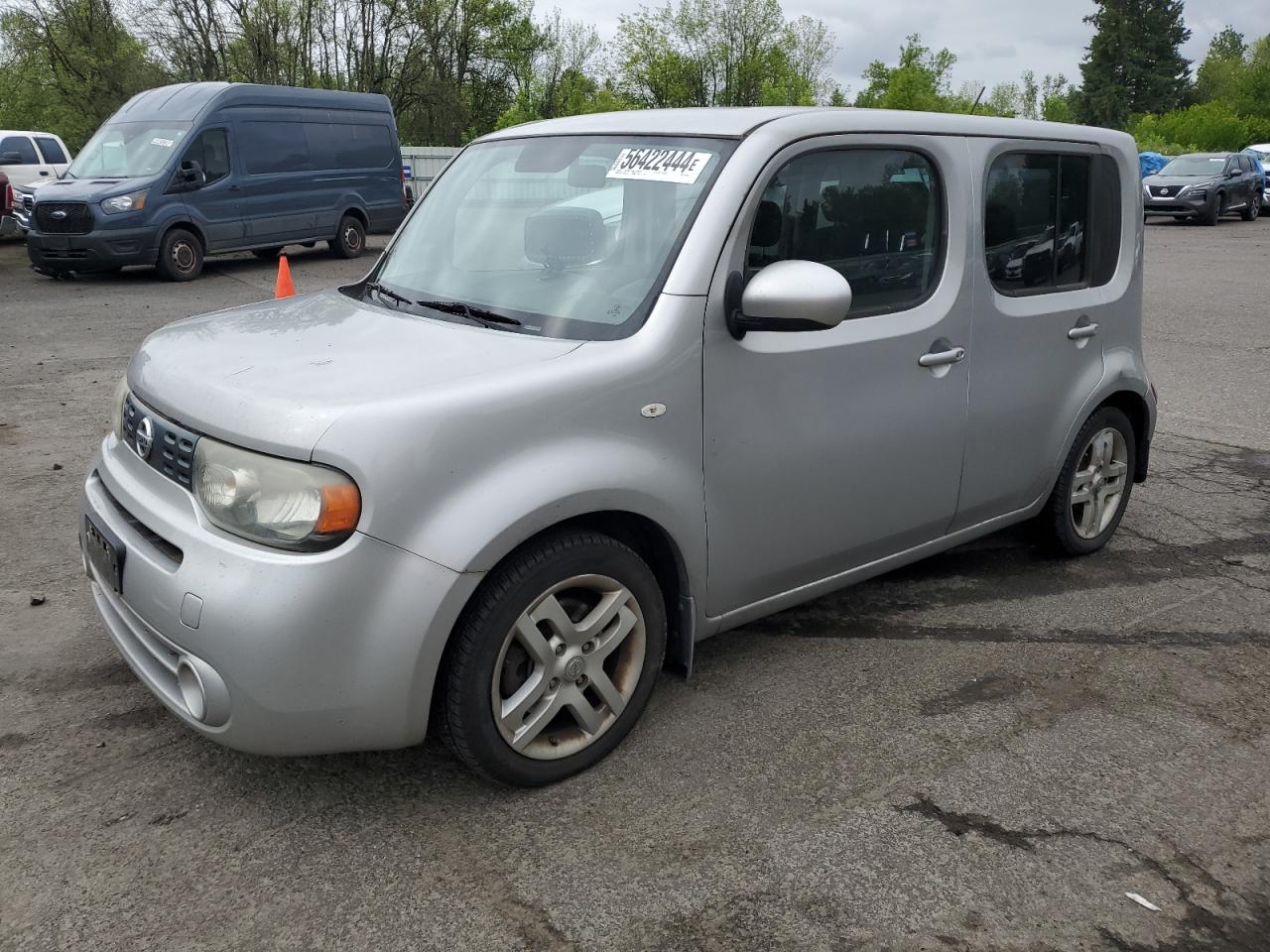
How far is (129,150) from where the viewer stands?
1509cm

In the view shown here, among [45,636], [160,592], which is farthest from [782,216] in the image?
[45,636]

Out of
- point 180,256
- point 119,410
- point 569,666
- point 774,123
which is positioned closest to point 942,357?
point 774,123

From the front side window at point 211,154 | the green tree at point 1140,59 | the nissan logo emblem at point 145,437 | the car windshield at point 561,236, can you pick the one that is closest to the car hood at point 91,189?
the front side window at point 211,154

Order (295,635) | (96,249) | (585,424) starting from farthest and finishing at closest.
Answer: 1. (96,249)
2. (585,424)
3. (295,635)

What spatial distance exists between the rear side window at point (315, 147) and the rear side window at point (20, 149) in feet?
22.3

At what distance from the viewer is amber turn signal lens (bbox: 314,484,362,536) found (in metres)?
2.54

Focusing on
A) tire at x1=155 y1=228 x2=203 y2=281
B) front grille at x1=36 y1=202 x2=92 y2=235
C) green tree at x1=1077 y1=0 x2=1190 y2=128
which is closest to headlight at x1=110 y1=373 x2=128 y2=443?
front grille at x1=36 y1=202 x2=92 y2=235

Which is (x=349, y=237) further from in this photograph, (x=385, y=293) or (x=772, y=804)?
(x=772, y=804)

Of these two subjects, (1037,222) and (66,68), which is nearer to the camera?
(1037,222)

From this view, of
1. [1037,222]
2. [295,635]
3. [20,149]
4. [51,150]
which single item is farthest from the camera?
[51,150]

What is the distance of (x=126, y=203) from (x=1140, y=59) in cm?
7909

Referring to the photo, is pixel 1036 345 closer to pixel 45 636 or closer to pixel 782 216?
pixel 782 216

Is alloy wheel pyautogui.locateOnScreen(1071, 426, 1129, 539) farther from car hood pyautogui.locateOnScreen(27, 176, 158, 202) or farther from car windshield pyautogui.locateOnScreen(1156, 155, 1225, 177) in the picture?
car windshield pyautogui.locateOnScreen(1156, 155, 1225, 177)

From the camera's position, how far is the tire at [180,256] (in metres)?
14.8
